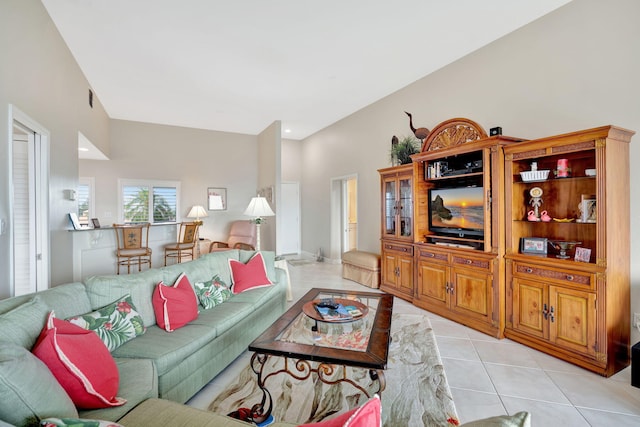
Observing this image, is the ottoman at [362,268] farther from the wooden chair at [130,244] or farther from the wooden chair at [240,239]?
the wooden chair at [130,244]

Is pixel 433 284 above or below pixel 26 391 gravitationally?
below

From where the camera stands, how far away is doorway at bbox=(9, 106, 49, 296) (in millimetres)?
2857

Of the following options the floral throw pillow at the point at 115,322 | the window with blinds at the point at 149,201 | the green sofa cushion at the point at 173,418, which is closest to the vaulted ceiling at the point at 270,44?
the window with blinds at the point at 149,201

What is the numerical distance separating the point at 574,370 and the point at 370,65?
381cm

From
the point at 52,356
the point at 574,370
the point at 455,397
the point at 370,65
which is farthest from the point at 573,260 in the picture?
the point at 52,356

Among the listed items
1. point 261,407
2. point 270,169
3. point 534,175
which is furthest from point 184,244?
point 534,175

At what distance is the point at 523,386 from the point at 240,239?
551 centimetres

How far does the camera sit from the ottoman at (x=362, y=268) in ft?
15.9

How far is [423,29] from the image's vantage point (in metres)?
3.17

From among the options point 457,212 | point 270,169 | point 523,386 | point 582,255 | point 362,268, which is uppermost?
point 270,169

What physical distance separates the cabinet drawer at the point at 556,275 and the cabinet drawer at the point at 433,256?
75 cm

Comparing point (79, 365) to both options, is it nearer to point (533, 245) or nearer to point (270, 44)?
point (270, 44)

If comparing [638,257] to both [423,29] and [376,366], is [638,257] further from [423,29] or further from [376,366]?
[423,29]

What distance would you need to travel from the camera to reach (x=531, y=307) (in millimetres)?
2771
